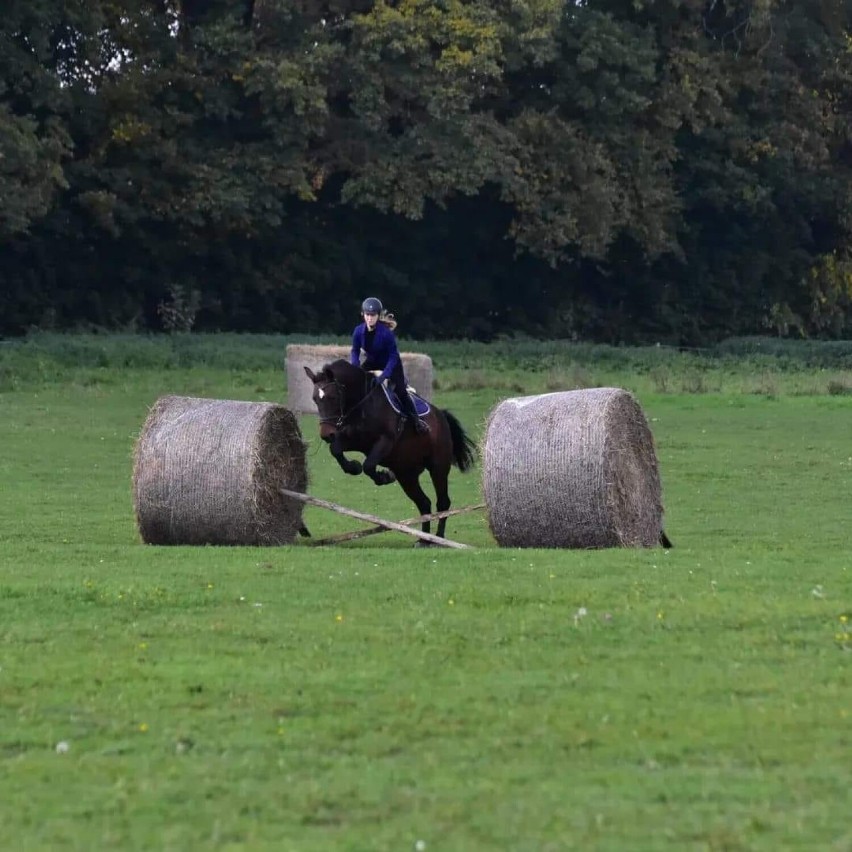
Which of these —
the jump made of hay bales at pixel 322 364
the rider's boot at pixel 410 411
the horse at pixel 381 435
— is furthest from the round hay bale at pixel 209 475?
the jump made of hay bales at pixel 322 364

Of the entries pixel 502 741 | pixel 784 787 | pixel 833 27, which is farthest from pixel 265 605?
pixel 833 27

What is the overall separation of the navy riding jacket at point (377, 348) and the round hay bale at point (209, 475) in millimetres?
1395

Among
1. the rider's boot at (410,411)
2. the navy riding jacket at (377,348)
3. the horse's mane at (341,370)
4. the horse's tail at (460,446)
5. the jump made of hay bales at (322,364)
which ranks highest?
the navy riding jacket at (377,348)

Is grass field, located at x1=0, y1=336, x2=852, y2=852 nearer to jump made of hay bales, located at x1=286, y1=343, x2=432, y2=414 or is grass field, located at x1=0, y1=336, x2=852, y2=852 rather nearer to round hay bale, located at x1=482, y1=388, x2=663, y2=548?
round hay bale, located at x1=482, y1=388, x2=663, y2=548

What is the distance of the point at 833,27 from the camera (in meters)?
66.2

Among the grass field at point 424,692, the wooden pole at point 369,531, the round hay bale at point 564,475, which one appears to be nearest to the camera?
A: the grass field at point 424,692

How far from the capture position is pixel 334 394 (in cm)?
1753

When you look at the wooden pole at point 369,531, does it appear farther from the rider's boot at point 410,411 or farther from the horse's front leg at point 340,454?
the rider's boot at point 410,411

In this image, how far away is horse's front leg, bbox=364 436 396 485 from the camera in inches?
710

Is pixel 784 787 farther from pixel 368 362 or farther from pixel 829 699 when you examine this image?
pixel 368 362

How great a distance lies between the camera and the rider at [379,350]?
1811cm

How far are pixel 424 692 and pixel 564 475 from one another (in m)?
6.38

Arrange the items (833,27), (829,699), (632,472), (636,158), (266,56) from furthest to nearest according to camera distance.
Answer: (833,27) → (636,158) → (266,56) → (632,472) → (829,699)

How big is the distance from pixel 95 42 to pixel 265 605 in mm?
42975
